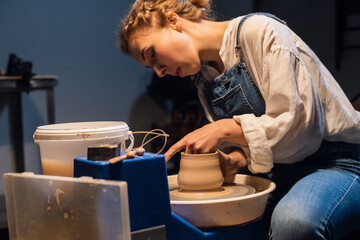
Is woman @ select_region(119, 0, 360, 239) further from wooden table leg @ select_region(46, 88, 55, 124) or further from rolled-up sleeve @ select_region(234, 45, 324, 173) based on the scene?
wooden table leg @ select_region(46, 88, 55, 124)

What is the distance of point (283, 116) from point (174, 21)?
52cm

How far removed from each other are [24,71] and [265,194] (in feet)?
7.66

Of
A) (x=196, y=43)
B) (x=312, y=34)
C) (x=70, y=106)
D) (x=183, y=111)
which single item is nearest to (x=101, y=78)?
(x=70, y=106)

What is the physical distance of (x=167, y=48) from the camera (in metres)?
1.46

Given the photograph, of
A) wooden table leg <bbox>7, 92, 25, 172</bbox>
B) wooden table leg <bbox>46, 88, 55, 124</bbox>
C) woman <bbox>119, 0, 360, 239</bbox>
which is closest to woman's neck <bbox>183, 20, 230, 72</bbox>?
woman <bbox>119, 0, 360, 239</bbox>

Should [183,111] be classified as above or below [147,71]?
below

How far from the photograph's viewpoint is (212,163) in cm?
125

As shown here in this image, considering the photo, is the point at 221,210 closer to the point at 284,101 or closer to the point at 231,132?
the point at 231,132

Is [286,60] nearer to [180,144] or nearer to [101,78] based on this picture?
[180,144]

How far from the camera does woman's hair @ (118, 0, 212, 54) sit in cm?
147

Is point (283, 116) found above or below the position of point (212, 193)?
above

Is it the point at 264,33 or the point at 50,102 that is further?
the point at 50,102

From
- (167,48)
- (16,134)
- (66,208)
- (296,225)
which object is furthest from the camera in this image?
(16,134)

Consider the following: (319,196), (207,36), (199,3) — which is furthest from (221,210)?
(199,3)
